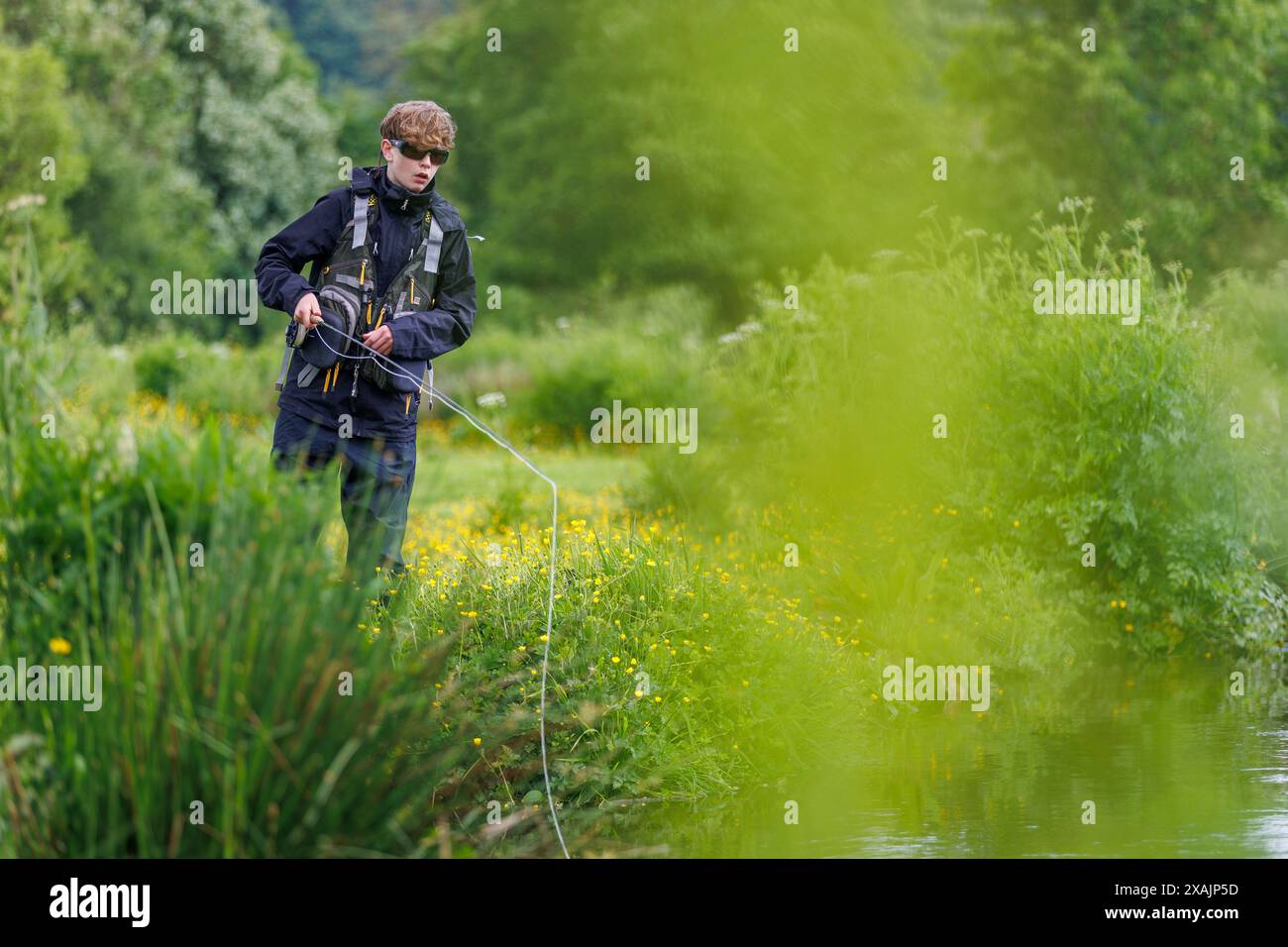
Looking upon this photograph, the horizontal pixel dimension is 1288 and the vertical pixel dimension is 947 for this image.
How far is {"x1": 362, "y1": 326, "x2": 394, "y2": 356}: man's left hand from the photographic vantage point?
6.98 meters

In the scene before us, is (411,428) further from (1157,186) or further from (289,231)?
(1157,186)

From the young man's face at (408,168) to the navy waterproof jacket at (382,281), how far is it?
0.14 feet

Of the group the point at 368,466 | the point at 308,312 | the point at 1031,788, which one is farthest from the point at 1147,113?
the point at 308,312

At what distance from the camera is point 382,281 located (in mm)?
7277

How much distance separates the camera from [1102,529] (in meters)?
10.8

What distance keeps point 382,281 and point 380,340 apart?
384 mm

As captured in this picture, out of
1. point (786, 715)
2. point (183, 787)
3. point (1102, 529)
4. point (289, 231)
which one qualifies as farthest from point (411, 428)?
point (1102, 529)

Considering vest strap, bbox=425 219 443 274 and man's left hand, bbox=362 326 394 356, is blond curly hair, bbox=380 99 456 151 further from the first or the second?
man's left hand, bbox=362 326 394 356

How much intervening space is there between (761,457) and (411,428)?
16.2ft

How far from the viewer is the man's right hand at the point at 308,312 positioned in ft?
22.4

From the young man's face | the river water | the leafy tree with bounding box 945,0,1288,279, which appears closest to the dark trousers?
the young man's face

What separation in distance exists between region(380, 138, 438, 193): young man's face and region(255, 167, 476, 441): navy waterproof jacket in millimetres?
43

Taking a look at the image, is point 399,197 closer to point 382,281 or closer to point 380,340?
point 382,281

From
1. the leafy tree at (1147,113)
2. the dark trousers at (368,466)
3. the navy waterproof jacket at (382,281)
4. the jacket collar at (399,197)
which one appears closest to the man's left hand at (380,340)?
the navy waterproof jacket at (382,281)
